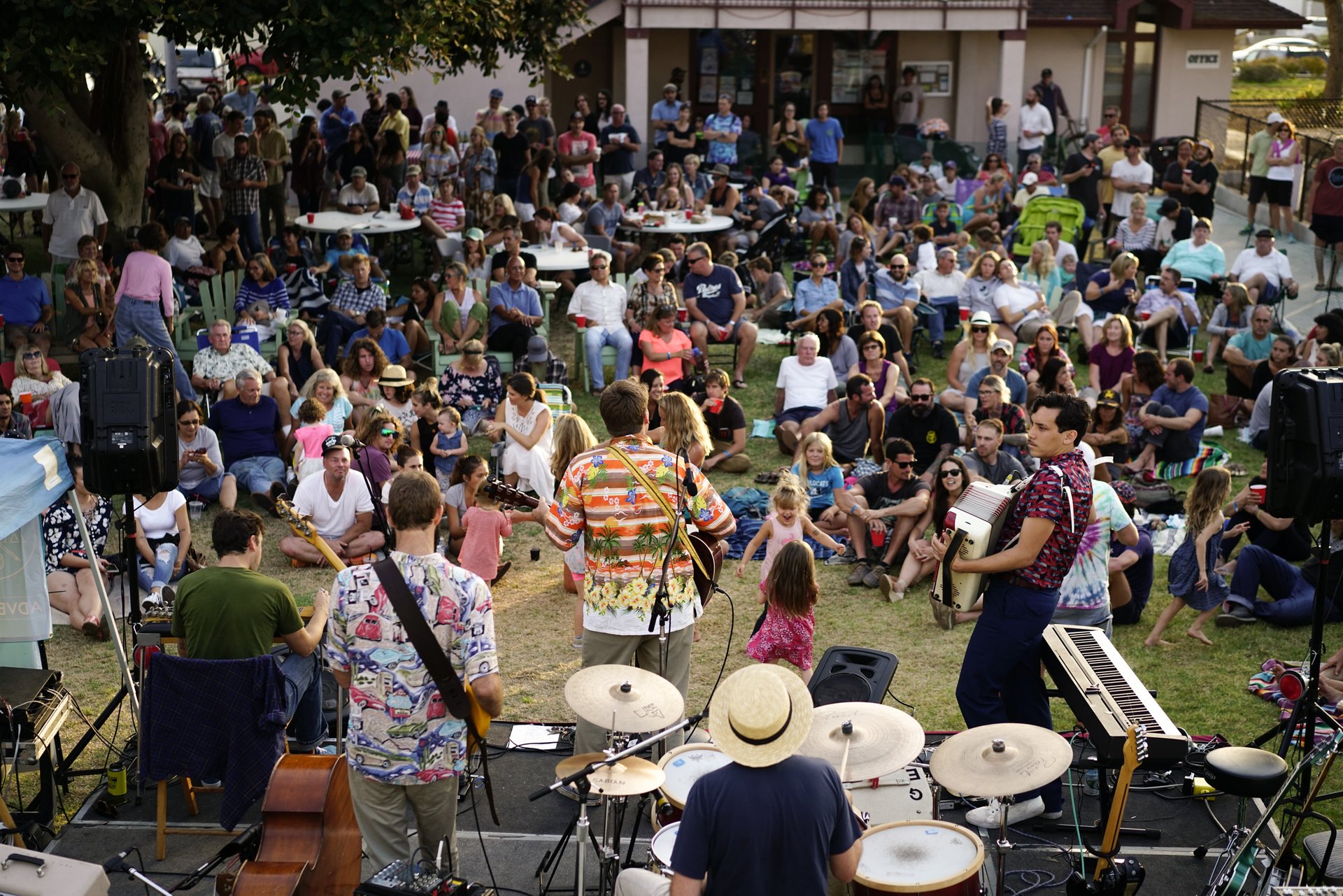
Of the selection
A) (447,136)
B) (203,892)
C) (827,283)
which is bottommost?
(203,892)

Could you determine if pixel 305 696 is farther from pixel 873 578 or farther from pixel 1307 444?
pixel 1307 444

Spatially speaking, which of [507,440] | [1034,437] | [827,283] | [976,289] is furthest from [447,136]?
[1034,437]

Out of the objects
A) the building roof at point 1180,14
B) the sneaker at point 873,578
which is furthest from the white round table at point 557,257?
the building roof at point 1180,14

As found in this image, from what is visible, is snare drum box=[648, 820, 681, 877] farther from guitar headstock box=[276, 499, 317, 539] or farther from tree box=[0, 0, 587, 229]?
tree box=[0, 0, 587, 229]

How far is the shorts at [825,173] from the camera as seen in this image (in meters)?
18.8

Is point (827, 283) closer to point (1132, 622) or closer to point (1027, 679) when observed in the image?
point (1132, 622)

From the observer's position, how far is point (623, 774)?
Answer: 473 cm

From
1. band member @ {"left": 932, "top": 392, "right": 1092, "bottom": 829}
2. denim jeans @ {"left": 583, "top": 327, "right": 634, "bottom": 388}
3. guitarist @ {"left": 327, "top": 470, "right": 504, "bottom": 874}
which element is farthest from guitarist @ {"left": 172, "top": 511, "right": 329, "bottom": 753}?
denim jeans @ {"left": 583, "top": 327, "right": 634, "bottom": 388}

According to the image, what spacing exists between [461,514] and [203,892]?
13.0ft

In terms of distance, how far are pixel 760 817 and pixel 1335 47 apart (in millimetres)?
24722

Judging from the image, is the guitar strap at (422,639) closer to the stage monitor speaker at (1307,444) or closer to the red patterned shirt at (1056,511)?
the red patterned shirt at (1056,511)

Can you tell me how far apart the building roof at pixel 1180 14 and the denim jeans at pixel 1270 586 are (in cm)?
1475

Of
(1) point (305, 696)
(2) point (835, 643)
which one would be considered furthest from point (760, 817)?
(2) point (835, 643)

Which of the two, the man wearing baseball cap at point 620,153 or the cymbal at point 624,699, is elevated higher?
the man wearing baseball cap at point 620,153
